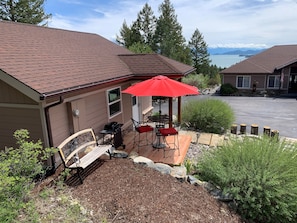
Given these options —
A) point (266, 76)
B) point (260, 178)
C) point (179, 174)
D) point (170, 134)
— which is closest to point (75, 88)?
point (170, 134)

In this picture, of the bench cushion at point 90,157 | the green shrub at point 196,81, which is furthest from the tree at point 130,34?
the bench cushion at point 90,157

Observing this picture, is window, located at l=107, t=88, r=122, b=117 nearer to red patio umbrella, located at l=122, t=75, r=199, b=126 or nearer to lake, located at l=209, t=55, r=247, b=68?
red patio umbrella, located at l=122, t=75, r=199, b=126

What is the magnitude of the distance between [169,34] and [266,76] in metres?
17.7

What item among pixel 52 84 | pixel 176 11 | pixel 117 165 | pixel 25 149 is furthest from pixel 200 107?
pixel 176 11

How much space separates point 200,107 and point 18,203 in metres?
10.1

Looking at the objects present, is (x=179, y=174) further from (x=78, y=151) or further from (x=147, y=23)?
(x=147, y=23)

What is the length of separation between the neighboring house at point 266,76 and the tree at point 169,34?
10283mm

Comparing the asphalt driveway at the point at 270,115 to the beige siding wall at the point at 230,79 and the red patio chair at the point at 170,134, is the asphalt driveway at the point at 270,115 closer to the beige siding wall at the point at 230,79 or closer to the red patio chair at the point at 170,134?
the red patio chair at the point at 170,134

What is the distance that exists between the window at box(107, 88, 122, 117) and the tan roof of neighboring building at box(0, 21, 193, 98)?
75cm

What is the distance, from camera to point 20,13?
23703 mm

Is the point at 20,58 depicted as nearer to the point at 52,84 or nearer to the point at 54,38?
the point at 52,84

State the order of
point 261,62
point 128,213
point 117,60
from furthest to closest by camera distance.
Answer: point 261,62, point 117,60, point 128,213

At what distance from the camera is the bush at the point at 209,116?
39.5 ft

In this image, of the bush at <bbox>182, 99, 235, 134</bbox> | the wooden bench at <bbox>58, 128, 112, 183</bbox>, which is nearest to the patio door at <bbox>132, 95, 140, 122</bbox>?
the bush at <bbox>182, 99, 235, 134</bbox>
